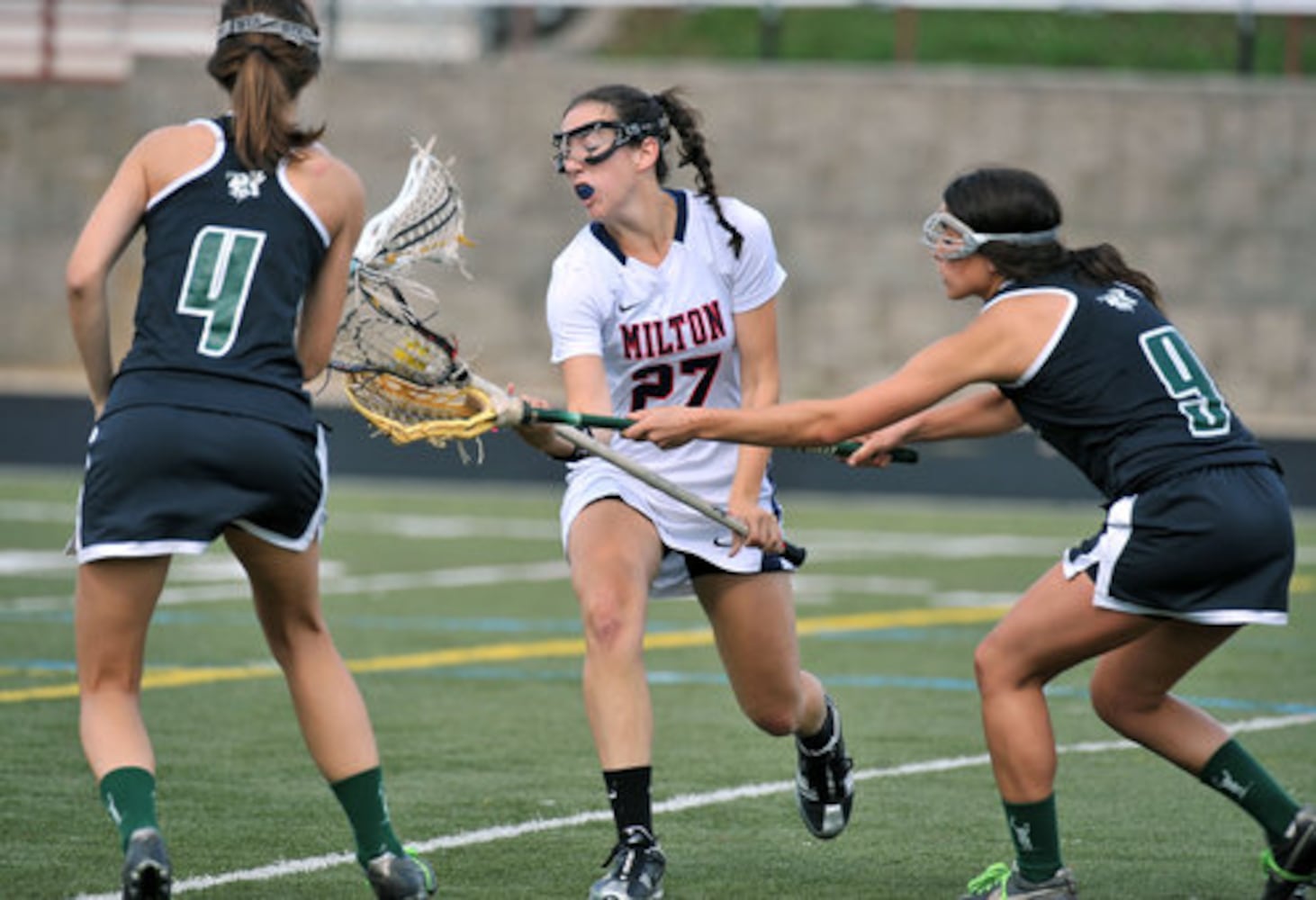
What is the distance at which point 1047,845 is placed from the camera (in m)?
6.19

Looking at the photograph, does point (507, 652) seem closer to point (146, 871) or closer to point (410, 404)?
point (410, 404)

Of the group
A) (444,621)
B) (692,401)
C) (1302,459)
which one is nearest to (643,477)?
(692,401)

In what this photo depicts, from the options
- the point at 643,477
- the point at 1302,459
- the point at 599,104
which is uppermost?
the point at 599,104

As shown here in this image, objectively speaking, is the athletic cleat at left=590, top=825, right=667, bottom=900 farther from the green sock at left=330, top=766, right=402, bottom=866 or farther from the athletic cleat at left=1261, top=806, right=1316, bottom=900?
the athletic cleat at left=1261, top=806, right=1316, bottom=900

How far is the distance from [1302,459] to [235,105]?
16201 mm

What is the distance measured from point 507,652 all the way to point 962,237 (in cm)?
565

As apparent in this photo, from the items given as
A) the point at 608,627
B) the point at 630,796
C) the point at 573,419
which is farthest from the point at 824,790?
the point at 573,419

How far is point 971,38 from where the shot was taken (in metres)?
26.6

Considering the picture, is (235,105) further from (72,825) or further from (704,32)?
(704,32)

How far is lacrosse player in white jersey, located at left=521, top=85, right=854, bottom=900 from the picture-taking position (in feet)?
22.2

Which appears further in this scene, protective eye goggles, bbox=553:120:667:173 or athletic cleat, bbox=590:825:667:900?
protective eye goggles, bbox=553:120:667:173

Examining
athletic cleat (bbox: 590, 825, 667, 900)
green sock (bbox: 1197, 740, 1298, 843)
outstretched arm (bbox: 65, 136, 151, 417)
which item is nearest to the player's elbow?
outstretched arm (bbox: 65, 136, 151, 417)

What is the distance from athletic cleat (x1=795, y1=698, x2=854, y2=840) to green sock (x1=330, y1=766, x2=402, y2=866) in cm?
175

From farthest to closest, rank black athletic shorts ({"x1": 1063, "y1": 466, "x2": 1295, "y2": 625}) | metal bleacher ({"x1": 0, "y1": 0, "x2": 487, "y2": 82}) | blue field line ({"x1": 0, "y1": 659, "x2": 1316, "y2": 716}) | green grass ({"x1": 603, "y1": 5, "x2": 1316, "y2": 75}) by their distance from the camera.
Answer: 1. metal bleacher ({"x1": 0, "y1": 0, "x2": 487, "y2": 82})
2. green grass ({"x1": 603, "y1": 5, "x2": 1316, "y2": 75})
3. blue field line ({"x1": 0, "y1": 659, "x2": 1316, "y2": 716})
4. black athletic shorts ({"x1": 1063, "y1": 466, "x2": 1295, "y2": 625})
